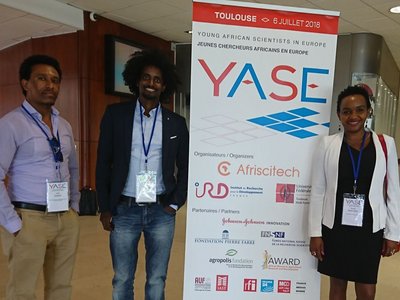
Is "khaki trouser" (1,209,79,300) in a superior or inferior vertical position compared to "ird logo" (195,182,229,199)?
inferior

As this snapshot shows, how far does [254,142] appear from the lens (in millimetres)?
1979

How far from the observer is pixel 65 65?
19.4 feet

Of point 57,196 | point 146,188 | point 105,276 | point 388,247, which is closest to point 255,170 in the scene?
point 146,188

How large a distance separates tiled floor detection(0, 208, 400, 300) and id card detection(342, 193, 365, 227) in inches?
48.4

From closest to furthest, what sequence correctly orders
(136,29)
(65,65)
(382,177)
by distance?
(382,177) → (65,65) → (136,29)

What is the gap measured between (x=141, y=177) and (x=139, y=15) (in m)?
4.55

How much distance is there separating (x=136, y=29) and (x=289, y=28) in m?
5.14

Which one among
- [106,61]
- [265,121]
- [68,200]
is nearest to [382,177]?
[265,121]

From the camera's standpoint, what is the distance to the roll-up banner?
6.29ft

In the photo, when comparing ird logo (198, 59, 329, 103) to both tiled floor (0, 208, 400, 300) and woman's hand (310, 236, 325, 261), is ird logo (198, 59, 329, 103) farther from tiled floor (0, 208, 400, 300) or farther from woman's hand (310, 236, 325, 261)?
tiled floor (0, 208, 400, 300)

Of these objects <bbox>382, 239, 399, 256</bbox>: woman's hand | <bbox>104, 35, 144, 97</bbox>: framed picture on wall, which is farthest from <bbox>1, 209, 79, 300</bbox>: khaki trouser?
<bbox>104, 35, 144, 97</bbox>: framed picture on wall

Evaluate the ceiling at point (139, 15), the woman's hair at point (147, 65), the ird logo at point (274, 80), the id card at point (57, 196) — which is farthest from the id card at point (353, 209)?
the ceiling at point (139, 15)

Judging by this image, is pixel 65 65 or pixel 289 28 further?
pixel 65 65

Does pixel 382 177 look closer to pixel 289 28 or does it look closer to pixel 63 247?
pixel 289 28
